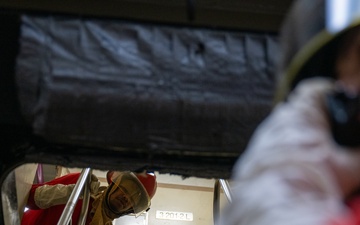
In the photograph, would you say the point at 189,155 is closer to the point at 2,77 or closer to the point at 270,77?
the point at 270,77

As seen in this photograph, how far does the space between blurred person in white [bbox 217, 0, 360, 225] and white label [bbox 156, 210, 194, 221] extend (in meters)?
3.11

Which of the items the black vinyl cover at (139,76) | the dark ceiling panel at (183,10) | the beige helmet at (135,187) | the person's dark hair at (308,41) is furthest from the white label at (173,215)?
the person's dark hair at (308,41)

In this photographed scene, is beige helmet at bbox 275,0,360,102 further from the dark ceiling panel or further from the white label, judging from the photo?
the white label

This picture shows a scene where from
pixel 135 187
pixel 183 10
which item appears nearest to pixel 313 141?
pixel 183 10

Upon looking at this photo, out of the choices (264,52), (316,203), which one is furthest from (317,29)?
(264,52)

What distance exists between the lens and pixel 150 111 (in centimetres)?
99

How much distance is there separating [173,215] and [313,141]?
10.5ft

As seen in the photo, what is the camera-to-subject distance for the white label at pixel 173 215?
346 cm

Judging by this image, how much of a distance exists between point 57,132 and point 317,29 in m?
0.71

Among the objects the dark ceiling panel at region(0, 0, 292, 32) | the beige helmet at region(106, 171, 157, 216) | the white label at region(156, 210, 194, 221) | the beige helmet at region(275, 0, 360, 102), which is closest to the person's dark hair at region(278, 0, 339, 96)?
the beige helmet at region(275, 0, 360, 102)

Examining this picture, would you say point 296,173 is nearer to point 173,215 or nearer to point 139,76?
point 139,76

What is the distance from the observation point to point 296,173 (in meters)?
0.34

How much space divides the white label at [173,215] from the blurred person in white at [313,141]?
3108mm

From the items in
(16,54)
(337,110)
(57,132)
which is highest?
(16,54)
